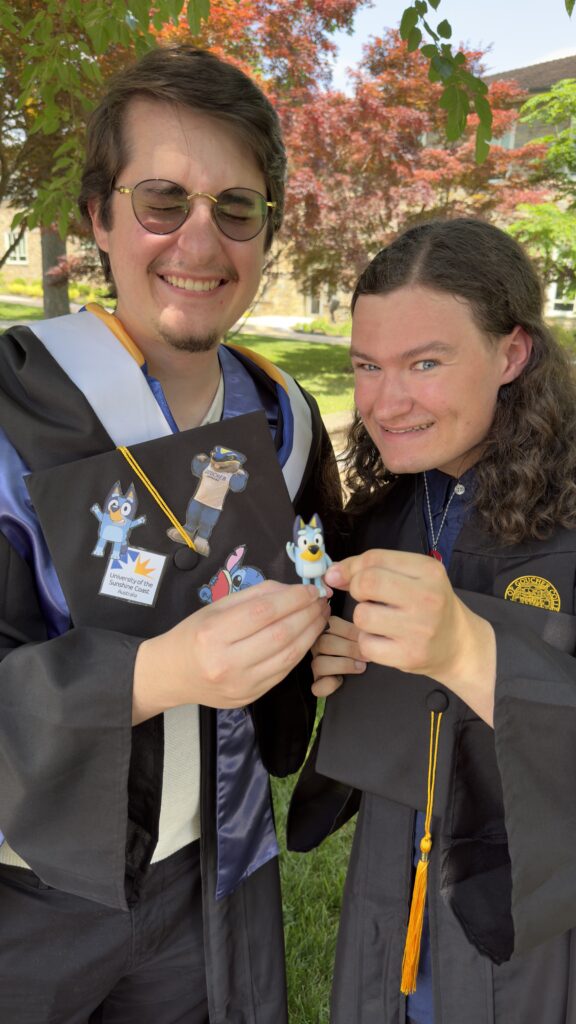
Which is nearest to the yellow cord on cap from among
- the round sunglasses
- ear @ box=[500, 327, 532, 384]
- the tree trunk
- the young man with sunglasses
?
the young man with sunglasses

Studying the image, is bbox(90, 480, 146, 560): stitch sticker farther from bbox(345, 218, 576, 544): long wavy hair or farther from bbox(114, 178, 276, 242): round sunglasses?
bbox(345, 218, 576, 544): long wavy hair

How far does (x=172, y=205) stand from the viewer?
167 centimetres

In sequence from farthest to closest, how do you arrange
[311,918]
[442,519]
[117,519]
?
1. [311,918]
2. [442,519]
3. [117,519]

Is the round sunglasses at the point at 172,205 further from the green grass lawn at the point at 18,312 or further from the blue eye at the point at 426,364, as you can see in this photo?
the green grass lawn at the point at 18,312

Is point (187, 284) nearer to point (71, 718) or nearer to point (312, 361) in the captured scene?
point (71, 718)

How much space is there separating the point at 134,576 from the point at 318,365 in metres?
15.8

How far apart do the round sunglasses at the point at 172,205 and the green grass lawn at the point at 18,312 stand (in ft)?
61.0

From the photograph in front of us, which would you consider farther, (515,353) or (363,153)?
(363,153)

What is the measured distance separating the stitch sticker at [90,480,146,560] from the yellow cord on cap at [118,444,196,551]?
0.10ft

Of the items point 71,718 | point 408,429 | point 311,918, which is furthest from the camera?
point 311,918

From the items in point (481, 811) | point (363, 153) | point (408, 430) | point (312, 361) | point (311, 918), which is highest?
point (363, 153)

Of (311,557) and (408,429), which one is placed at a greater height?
(408,429)

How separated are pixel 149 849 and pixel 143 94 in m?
1.65

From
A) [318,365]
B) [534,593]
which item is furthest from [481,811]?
[318,365]
